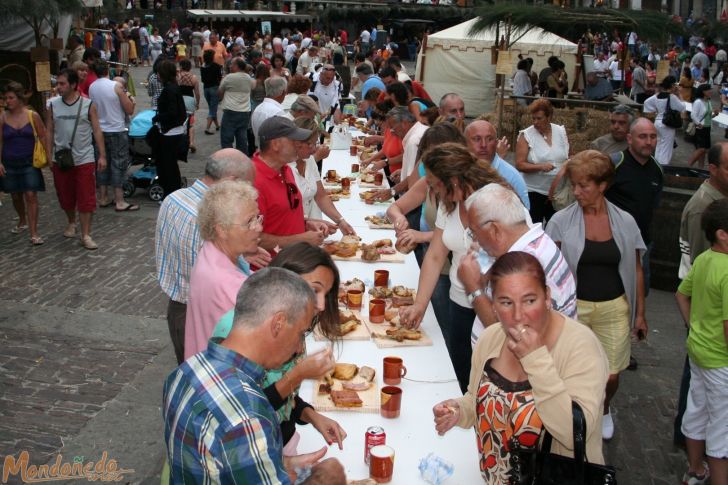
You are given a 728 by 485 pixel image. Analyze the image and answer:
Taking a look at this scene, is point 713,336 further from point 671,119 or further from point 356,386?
point 671,119

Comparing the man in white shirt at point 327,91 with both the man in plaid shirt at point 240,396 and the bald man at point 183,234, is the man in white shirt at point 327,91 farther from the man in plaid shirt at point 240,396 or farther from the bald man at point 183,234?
the man in plaid shirt at point 240,396

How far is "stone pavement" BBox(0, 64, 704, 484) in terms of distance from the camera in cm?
451

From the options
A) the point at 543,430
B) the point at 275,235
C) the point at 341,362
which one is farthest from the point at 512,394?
the point at 275,235

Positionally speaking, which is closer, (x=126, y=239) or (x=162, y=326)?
(x=162, y=326)

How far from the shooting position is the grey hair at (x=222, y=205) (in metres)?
3.28

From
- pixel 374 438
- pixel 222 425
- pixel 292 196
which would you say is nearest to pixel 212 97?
pixel 292 196

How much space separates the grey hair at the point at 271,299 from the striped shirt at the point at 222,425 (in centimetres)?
12

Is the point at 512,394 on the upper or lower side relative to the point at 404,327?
upper

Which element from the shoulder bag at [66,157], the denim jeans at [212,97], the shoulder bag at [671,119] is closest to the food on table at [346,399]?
the shoulder bag at [66,157]

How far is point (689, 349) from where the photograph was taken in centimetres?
402

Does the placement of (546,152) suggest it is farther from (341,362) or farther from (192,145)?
(192,145)

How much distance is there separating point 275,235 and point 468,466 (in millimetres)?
2179

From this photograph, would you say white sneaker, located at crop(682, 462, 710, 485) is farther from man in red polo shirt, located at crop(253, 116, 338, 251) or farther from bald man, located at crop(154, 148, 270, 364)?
bald man, located at crop(154, 148, 270, 364)

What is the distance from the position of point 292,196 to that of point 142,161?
642 cm
